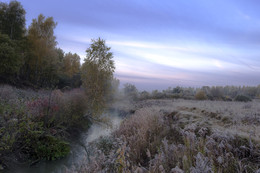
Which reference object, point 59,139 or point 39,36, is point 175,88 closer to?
point 39,36

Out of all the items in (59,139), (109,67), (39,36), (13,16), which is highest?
(13,16)

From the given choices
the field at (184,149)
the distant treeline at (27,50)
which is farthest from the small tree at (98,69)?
the distant treeline at (27,50)

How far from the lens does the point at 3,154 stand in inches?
217

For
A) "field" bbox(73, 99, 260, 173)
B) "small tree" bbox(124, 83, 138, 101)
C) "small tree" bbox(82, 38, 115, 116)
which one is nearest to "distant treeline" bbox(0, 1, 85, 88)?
"small tree" bbox(124, 83, 138, 101)

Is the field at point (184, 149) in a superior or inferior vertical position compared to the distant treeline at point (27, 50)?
inferior

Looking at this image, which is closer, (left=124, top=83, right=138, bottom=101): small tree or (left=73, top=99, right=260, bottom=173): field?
(left=73, top=99, right=260, bottom=173): field

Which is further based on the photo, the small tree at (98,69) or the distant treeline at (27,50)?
the distant treeline at (27,50)

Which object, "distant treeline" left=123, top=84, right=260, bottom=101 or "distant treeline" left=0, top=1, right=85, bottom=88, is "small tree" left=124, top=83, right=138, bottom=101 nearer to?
"distant treeline" left=123, top=84, right=260, bottom=101

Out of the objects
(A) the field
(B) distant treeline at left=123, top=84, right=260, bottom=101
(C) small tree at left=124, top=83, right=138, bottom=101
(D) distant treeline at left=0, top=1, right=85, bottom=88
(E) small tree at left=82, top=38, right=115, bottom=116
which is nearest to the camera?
(A) the field

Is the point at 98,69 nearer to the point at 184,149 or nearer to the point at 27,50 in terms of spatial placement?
the point at 184,149

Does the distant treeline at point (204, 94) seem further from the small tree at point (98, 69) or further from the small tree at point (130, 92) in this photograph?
the small tree at point (98, 69)

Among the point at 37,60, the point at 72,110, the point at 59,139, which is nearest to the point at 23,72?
the point at 37,60

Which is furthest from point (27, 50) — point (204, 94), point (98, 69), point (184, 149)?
point (184, 149)

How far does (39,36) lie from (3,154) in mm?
24852
